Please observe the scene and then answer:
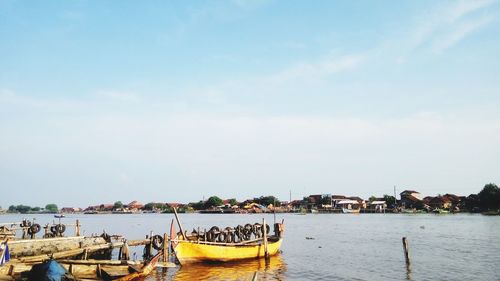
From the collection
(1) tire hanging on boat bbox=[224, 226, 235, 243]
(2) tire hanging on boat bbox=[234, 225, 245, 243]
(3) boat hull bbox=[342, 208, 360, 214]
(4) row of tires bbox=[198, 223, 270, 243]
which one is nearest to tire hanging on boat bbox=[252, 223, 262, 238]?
(4) row of tires bbox=[198, 223, 270, 243]

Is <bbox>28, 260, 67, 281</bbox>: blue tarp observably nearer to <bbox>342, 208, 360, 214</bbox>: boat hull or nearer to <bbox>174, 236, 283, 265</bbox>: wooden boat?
<bbox>174, 236, 283, 265</bbox>: wooden boat

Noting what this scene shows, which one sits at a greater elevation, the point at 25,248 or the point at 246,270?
the point at 25,248

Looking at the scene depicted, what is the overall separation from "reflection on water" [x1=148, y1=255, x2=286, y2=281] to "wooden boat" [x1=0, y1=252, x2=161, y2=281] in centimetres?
392

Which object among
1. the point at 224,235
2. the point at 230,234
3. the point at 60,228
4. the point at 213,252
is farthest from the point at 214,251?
the point at 60,228

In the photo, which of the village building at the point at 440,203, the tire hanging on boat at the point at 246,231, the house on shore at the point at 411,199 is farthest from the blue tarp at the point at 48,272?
the village building at the point at 440,203

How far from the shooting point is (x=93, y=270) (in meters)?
20.0

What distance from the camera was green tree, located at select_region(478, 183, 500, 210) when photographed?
11988 cm

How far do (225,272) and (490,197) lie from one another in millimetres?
120164

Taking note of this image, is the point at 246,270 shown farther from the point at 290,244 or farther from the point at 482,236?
the point at 482,236

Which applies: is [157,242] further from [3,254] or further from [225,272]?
[3,254]

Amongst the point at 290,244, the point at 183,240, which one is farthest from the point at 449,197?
the point at 183,240

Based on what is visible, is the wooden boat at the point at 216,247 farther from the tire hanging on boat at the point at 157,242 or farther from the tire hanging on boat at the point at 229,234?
the tire hanging on boat at the point at 157,242

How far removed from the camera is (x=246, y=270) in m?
27.7

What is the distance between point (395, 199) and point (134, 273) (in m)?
149
